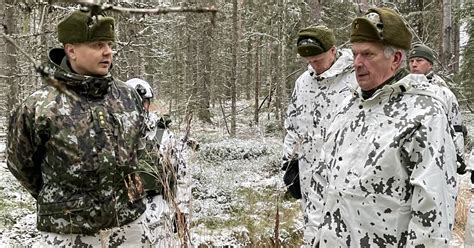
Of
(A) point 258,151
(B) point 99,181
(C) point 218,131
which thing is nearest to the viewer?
(B) point 99,181

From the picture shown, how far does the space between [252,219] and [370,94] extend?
189 inches

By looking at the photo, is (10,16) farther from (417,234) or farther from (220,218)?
(417,234)

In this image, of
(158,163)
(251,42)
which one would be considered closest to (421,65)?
(158,163)

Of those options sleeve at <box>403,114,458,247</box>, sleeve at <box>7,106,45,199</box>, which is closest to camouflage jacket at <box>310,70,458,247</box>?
sleeve at <box>403,114,458,247</box>

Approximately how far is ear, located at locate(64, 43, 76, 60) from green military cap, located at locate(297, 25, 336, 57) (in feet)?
6.13

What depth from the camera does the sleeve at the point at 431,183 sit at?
7.09ft

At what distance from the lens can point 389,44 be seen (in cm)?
247

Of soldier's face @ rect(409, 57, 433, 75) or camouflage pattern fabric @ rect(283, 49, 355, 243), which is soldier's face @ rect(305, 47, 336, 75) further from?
soldier's face @ rect(409, 57, 433, 75)

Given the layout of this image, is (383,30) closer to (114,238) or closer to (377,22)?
(377,22)

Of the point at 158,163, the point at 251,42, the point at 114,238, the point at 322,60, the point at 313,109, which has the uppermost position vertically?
the point at 322,60

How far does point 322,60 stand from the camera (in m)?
4.10

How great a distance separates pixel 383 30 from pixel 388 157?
0.65 metres

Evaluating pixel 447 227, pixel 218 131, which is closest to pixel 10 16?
pixel 447 227

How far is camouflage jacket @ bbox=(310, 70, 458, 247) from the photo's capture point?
2.18 m
